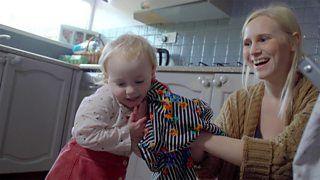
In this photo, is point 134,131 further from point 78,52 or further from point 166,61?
point 78,52

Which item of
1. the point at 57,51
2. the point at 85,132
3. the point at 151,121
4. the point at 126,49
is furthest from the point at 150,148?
the point at 57,51

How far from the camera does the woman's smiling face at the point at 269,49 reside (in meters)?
0.96

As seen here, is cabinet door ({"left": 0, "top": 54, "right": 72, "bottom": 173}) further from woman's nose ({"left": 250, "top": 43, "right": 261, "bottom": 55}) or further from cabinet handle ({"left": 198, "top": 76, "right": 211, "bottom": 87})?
woman's nose ({"left": 250, "top": 43, "right": 261, "bottom": 55})

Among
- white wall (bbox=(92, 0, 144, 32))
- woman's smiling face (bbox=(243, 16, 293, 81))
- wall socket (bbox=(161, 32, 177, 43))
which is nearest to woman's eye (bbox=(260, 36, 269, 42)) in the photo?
woman's smiling face (bbox=(243, 16, 293, 81))

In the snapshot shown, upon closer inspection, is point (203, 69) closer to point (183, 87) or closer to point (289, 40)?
point (183, 87)

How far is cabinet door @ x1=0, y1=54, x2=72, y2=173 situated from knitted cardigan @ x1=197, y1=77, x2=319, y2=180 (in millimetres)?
1507

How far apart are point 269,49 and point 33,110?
1755 mm

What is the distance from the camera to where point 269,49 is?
3.14 feet

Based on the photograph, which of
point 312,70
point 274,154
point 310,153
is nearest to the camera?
point 310,153

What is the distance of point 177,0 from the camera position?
2422mm

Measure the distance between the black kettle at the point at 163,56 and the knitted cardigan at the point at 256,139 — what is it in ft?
5.15

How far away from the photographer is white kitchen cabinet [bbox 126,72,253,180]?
176cm

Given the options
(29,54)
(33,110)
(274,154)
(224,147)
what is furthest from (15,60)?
(274,154)

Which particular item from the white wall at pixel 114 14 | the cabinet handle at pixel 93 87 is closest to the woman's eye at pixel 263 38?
the cabinet handle at pixel 93 87
